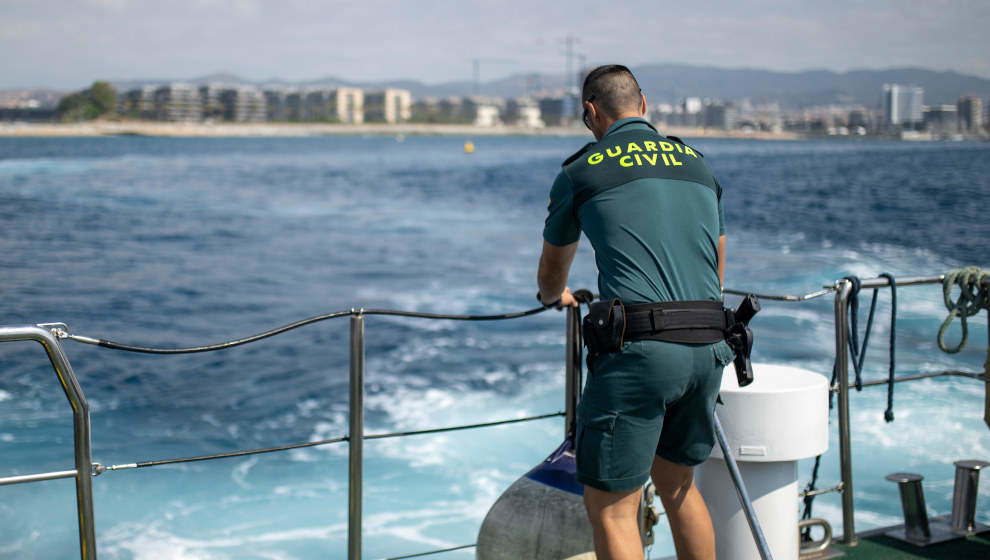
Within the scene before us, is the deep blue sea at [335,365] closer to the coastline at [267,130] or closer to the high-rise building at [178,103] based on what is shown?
the coastline at [267,130]

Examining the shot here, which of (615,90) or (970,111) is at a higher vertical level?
(970,111)

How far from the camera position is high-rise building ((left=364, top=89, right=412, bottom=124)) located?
18912 cm

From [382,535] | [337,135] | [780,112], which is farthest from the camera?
[337,135]

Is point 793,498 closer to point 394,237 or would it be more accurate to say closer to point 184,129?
point 394,237

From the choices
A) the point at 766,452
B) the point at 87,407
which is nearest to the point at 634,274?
the point at 766,452

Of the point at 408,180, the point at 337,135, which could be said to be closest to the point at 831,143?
the point at 337,135

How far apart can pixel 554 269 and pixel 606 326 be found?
0.91 feet

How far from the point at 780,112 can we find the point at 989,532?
127 m

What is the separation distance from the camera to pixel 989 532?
3.86m

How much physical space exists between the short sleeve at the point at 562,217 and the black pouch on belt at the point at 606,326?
0.20m

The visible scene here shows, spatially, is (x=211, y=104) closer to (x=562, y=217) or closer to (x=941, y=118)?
(x=941, y=118)

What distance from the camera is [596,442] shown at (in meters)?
2.27

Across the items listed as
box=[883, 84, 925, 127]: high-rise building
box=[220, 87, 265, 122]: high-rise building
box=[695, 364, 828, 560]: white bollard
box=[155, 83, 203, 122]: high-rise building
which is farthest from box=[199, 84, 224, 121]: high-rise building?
box=[695, 364, 828, 560]: white bollard

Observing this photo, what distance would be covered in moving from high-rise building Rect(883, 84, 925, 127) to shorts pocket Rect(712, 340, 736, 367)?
282 feet
